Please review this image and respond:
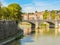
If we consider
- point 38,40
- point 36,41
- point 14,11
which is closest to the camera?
point 36,41

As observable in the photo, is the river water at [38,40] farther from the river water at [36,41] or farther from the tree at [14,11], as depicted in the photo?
the tree at [14,11]

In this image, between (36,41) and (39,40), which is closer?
(36,41)

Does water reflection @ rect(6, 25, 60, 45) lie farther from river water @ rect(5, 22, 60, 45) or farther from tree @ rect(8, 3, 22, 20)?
tree @ rect(8, 3, 22, 20)

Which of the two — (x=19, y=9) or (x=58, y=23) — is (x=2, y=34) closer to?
(x=19, y=9)

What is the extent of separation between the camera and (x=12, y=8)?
38.0 meters

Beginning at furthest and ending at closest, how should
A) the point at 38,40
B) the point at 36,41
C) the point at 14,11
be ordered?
the point at 14,11 → the point at 38,40 → the point at 36,41

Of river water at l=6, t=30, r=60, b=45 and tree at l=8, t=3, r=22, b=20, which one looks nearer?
river water at l=6, t=30, r=60, b=45

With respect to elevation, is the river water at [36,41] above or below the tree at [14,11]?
below

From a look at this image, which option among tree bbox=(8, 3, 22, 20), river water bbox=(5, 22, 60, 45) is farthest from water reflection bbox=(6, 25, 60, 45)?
tree bbox=(8, 3, 22, 20)

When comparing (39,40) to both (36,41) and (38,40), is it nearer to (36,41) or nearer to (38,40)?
(38,40)

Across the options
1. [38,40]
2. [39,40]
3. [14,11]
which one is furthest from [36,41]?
[14,11]

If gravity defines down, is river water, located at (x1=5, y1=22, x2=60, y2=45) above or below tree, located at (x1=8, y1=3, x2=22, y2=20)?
below

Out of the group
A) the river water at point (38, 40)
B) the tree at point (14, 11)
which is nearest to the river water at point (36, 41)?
the river water at point (38, 40)

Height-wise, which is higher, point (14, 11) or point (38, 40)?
point (14, 11)
